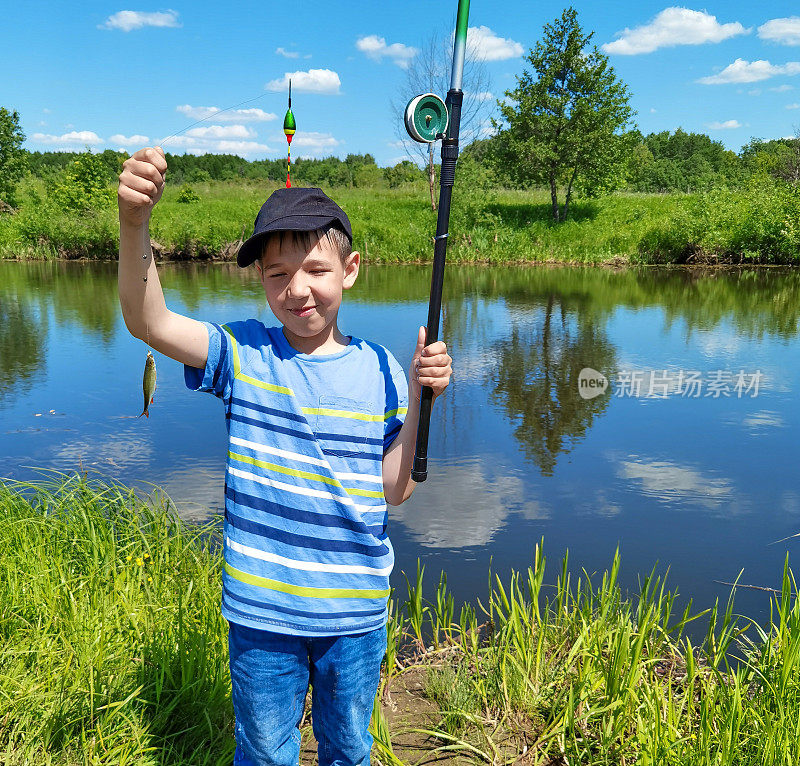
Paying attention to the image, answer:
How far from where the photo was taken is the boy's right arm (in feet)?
4.46

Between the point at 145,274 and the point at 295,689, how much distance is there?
39.5 inches

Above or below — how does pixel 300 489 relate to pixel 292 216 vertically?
below

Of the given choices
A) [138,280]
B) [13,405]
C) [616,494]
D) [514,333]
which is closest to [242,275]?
[514,333]

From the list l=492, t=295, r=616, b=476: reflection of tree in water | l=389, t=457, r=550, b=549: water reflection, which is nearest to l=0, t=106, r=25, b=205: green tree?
l=492, t=295, r=616, b=476: reflection of tree in water

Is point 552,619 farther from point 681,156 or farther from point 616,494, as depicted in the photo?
point 681,156

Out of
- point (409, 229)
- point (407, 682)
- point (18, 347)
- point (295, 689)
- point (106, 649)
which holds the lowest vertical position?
point (407, 682)

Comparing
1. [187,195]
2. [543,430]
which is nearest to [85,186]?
[187,195]

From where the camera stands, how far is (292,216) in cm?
161

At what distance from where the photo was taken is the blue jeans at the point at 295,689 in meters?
1.56

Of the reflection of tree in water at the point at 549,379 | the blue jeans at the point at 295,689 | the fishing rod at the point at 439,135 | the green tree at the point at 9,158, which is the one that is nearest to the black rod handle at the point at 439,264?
the fishing rod at the point at 439,135

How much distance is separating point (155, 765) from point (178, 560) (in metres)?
1.20

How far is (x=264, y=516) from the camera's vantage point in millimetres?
1584

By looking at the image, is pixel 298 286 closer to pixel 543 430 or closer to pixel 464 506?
pixel 464 506

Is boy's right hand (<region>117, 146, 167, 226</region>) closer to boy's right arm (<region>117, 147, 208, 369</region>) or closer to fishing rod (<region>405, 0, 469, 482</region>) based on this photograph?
boy's right arm (<region>117, 147, 208, 369</region>)
